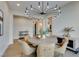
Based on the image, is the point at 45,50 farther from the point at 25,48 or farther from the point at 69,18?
the point at 69,18

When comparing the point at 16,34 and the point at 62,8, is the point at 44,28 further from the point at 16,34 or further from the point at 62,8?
the point at 16,34

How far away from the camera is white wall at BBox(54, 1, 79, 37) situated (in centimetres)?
473

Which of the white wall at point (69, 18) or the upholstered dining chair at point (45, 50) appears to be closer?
the upholstered dining chair at point (45, 50)

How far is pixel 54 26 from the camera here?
17.7 feet

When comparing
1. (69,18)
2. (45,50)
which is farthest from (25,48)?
(69,18)

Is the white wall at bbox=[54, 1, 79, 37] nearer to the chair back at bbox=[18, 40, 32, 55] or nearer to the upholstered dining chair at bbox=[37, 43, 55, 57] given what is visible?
the upholstered dining chair at bbox=[37, 43, 55, 57]

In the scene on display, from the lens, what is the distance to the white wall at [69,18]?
186 inches

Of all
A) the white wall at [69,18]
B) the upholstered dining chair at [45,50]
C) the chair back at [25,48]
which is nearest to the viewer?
the upholstered dining chair at [45,50]

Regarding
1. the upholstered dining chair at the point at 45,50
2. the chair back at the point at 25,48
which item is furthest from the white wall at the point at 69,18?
the chair back at the point at 25,48

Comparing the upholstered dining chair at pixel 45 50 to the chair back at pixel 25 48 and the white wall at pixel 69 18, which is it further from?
the white wall at pixel 69 18

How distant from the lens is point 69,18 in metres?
5.01

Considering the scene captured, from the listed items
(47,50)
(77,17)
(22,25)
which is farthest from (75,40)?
(22,25)

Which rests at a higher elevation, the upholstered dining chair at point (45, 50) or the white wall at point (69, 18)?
the white wall at point (69, 18)

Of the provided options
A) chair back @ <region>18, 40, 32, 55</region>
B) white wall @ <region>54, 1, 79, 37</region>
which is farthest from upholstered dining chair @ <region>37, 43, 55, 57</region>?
white wall @ <region>54, 1, 79, 37</region>
